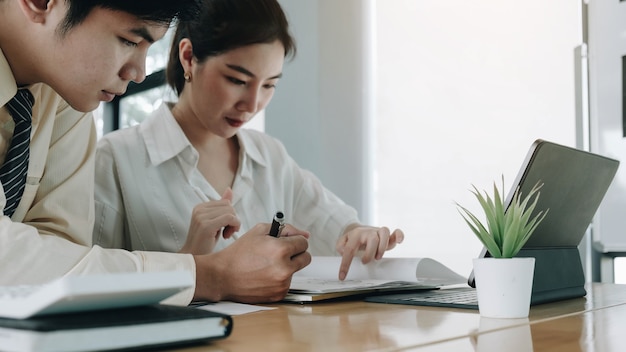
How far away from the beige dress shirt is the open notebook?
465mm

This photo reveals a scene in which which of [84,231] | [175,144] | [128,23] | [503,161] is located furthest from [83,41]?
[503,161]

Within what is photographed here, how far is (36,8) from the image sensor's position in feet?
3.77

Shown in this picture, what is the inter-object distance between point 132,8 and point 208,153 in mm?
728

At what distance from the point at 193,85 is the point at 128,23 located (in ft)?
2.04

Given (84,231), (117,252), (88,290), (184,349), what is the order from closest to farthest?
(88,290) < (184,349) < (117,252) < (84,231)

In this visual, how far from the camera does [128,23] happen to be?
46.7 inches

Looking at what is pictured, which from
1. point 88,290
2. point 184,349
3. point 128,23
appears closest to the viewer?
point 88,290

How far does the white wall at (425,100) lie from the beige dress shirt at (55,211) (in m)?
1.34

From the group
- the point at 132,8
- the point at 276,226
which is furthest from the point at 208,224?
the point at 132,8

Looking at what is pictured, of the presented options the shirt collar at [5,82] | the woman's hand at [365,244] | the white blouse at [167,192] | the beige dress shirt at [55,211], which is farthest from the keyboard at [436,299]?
the shirt collar at [5,82]

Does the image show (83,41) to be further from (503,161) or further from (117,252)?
(503,161)

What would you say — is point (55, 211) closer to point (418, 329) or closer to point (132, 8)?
point (132, 8)

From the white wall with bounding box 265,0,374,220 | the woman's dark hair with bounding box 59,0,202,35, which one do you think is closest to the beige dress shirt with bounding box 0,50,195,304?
the woman's dark hair with bounding box 59,0,202,35

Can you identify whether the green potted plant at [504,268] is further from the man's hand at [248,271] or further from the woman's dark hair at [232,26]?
the woman's dark hair at [232,26]
